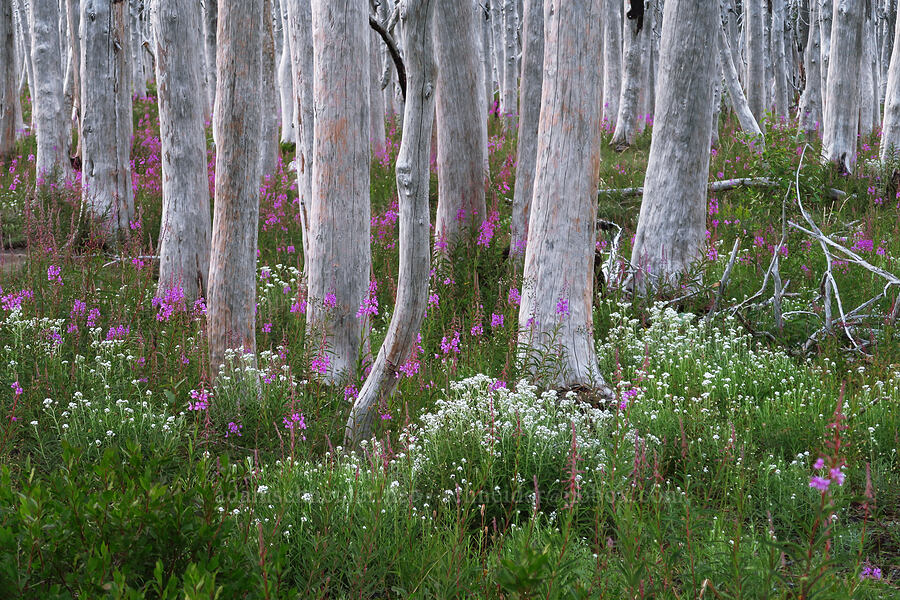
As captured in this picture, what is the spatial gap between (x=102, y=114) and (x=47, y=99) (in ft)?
9.40

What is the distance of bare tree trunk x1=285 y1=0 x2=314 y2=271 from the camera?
267 inches

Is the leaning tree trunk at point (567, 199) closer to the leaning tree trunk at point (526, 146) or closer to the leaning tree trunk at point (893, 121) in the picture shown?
the leaning tree trunk at point (526, 146)

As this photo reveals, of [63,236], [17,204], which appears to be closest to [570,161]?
[63,236]

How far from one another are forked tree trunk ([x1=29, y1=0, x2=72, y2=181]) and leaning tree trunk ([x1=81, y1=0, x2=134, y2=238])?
2269 mm

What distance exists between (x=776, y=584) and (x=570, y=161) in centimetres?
346

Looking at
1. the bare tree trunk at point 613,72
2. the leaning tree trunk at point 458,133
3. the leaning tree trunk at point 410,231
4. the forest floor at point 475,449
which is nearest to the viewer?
the forest floor at point 475,449

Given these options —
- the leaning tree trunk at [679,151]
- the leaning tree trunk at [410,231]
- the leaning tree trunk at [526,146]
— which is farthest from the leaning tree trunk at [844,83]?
the leaning tree trunk at [410,231]

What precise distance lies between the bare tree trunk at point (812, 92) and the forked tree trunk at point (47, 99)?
37.6ft

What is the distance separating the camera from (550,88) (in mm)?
5617

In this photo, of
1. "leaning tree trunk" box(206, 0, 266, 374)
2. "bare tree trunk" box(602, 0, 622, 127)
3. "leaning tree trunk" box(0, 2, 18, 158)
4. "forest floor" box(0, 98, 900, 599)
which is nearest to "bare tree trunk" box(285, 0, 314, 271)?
"forest floor" box(0, 98, 900, 599)

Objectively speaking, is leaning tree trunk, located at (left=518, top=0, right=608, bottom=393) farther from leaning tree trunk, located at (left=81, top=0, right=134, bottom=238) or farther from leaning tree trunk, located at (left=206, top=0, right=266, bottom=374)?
leaning tree trunk, located at (left=81, top=0, right=134, bottom=238)

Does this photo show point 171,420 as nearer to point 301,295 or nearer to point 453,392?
Result: point 453,392

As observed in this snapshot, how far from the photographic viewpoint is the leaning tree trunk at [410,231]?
4.35m

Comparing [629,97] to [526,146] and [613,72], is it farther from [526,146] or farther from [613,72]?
[526,146]
